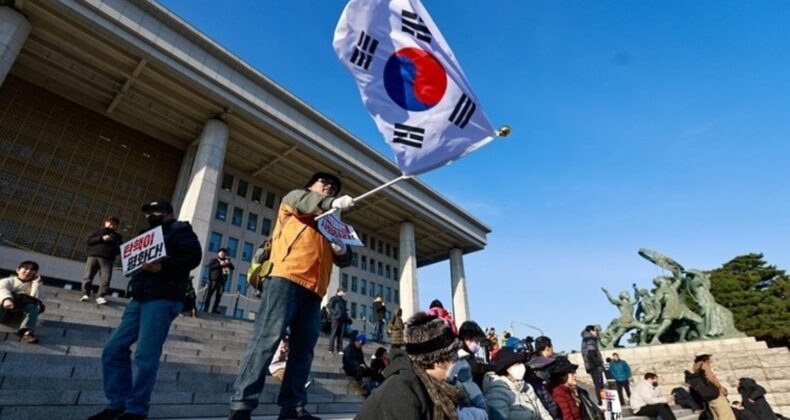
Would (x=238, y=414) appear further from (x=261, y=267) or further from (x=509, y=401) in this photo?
(x=509, y=401)

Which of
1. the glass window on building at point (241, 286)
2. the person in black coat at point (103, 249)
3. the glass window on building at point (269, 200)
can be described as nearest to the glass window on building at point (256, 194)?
the glass window on building at point (269, 200)

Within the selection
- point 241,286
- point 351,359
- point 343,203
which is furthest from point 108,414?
point 241,286

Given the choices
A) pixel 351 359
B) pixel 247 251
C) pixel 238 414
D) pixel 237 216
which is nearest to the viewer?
pixel 238 414

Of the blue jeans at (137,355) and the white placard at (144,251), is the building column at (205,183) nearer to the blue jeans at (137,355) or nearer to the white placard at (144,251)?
the white placard at (144,251)

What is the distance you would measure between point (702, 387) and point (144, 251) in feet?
24.3

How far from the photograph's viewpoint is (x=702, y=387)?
582 cm

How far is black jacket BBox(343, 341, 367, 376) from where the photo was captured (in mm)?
7483

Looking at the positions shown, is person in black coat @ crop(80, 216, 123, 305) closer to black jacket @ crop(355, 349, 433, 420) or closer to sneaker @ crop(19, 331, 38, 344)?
sneaker @ crop(19, 331, 38, 344)

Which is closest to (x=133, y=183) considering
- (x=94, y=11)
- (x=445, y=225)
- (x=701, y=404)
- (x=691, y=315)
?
(x=94, y=11)

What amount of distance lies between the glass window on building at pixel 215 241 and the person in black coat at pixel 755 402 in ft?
88.8

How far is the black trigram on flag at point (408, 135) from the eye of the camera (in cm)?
354

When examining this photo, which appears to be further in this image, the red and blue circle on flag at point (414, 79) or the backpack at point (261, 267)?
the red and blue circle on flag at point (414, 79)

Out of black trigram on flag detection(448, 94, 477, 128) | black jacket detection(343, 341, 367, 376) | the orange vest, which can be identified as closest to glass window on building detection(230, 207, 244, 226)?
black jacket detection(343, 341, 367, 376)

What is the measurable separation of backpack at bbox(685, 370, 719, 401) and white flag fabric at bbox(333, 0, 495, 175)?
541 cm
